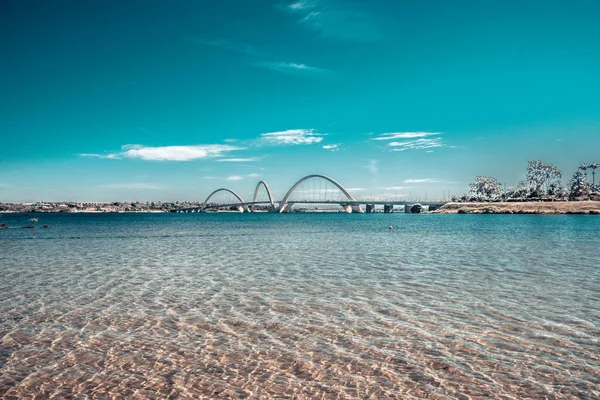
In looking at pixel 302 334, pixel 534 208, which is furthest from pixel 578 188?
pixel 302 334

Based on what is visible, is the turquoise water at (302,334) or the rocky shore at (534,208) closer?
the turquoise water at (302,334)

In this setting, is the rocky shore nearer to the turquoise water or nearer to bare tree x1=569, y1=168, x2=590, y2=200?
bare tree x1=569, y1=168, x2=590, y2=200

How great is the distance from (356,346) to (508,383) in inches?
121

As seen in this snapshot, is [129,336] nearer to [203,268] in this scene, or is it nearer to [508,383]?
[508,383]

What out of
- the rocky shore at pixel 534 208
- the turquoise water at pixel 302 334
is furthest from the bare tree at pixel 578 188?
the turquoise water at pixel 302 334

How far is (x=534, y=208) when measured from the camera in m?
149

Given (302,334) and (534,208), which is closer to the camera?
(302,334)

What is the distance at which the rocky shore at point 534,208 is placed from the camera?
138m

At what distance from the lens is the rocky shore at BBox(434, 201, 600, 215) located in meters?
138

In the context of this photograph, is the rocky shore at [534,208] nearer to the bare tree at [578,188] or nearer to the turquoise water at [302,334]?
the bare tree at [578,188]

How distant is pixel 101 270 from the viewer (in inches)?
843

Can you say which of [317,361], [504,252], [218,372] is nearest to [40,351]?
[218,372]

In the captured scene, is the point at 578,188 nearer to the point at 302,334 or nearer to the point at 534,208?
the point at 534,208

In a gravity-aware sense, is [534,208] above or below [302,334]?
above
